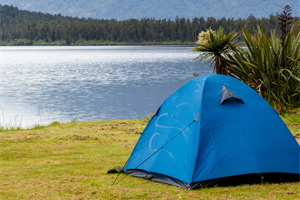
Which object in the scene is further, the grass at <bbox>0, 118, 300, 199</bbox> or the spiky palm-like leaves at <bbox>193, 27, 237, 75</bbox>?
the spiky palm-like leaves at <bbox>193, 27, 237, 75</bbox>

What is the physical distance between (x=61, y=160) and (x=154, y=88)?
2399cm

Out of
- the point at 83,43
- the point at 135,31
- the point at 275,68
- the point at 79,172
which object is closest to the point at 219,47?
the point at 275,68

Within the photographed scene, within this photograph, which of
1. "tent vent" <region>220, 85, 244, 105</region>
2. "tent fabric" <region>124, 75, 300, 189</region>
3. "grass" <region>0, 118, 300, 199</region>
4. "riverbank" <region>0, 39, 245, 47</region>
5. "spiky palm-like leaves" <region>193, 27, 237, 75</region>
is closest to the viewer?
"grass" <region>0, 118, 300, 199</region>

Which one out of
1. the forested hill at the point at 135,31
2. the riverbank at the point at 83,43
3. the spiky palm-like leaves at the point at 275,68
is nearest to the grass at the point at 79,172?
the spiky palm-like leaves at the point at 275,68

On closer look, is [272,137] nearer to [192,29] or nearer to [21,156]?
[21,156]

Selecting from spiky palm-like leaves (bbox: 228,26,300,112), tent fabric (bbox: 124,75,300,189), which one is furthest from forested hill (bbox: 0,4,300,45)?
tent fabric (bbox: 124,75,300,189)

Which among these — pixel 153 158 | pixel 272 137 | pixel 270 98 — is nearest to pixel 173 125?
pixel 153 158

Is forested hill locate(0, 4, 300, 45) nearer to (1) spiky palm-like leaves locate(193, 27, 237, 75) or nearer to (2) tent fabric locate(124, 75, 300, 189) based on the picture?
(1) spiky palm-like leaves locate(193, 27, 237, 75)

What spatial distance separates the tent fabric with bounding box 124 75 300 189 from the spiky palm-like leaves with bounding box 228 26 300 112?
22.2ft

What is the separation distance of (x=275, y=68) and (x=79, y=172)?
9.11 m

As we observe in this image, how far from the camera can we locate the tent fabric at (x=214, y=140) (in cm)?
566

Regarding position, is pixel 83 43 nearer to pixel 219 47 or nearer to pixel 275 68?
pixel 219 47

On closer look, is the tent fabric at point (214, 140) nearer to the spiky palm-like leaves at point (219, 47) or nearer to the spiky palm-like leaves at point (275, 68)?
the spiky palm-like leaves at point (275, 68)

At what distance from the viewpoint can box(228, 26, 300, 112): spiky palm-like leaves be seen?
1275cm
